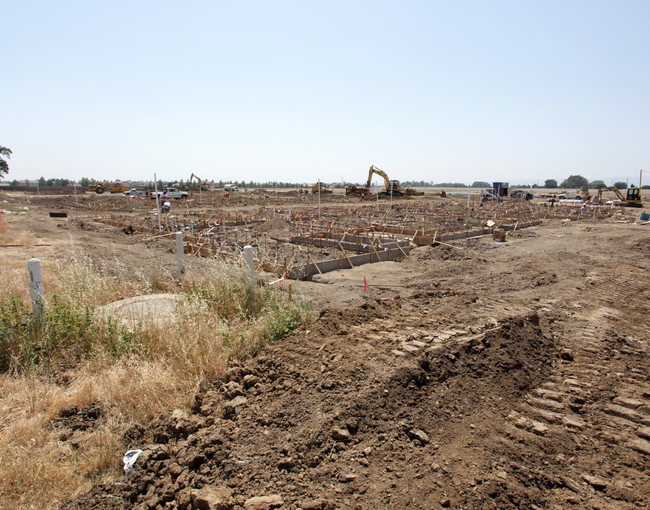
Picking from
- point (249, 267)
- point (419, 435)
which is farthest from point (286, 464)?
point (249, 267)

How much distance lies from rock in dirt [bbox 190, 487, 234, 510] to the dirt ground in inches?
0.5

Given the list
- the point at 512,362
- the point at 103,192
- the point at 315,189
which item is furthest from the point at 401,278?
the point at 103,192

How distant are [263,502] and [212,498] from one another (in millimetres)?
311

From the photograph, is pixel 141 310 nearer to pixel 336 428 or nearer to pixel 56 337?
pixel 56 337

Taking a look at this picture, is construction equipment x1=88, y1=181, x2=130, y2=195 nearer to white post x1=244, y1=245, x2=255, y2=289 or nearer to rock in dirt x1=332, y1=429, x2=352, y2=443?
white post x1=244, y1=245, x2=255, y2=289

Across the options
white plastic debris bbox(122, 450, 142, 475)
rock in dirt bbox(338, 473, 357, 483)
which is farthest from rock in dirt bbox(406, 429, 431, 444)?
white plastic debris bbox(122, 450, 142, 475)

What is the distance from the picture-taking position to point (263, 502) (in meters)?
2.52

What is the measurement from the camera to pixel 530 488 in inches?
105

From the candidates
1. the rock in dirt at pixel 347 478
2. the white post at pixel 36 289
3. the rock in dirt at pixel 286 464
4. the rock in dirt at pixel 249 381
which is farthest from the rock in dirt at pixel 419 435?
the white post at pixel 36 289

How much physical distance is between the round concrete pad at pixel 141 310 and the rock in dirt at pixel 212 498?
104 inches

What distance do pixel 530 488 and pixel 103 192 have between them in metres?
60.8

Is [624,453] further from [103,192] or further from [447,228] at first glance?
[103,192]

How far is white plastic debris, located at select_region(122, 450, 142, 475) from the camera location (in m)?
2.96

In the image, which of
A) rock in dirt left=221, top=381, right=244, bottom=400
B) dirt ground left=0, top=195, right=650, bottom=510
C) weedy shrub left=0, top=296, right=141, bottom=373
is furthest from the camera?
weedy shrub left=0, top=296, right=141, bottom=373
